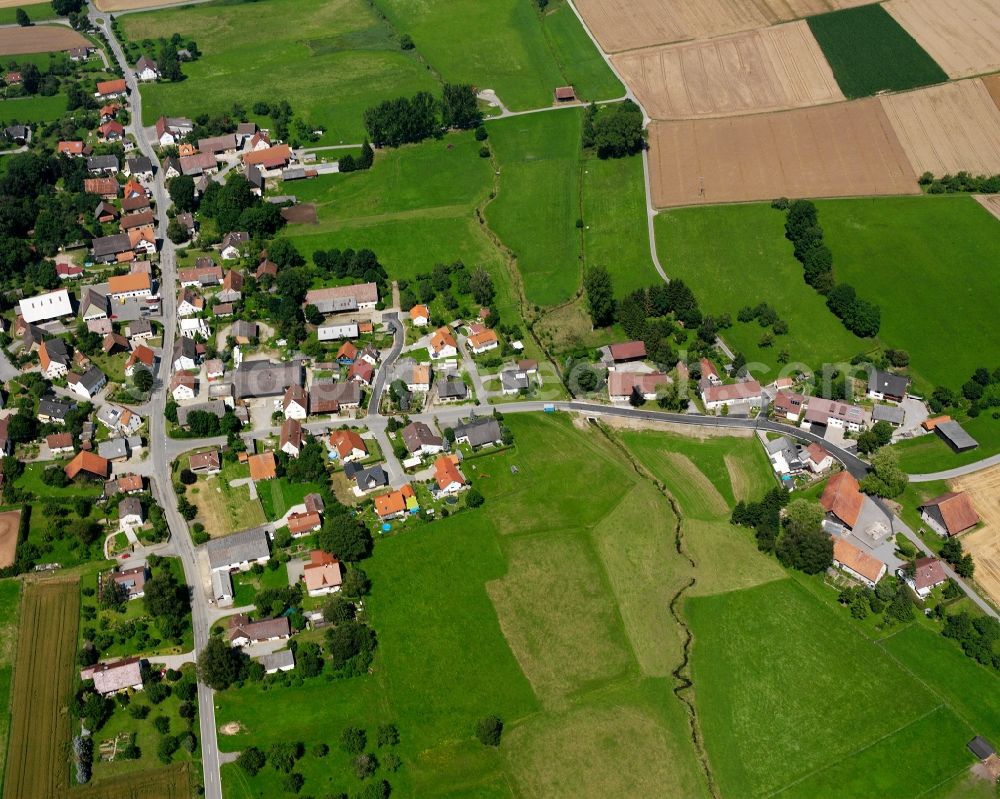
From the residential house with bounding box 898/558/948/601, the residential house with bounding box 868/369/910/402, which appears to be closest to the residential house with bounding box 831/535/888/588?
the residential house with bounding box 898/558/948/601

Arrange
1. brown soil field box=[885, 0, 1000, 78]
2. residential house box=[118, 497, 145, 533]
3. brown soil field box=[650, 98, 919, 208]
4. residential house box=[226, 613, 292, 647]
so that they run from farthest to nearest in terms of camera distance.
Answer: brown soil field box=[885, 0, 1000, 78] < brown soil field box=[650, 98, 919, 208] < residential house box=[118, 497, 145, 533] < residential house box=[226, 613, 292, 647]

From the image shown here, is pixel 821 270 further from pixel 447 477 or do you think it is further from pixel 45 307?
pixel 45 307

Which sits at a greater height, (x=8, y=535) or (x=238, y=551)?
(x=8, y=535)

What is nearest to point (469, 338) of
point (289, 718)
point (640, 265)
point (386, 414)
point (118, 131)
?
point (386, 414)

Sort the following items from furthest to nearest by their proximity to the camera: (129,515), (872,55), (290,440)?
(872,55)
(290,440)
(129,515)

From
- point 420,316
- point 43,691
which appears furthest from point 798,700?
point 43,691

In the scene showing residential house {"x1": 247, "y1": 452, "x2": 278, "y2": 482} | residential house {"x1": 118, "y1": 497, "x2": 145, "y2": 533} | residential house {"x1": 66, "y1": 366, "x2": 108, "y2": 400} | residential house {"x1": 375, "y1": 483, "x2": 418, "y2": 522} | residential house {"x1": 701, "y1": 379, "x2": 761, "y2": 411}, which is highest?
residential house {"x1": 66, "y1": 366, "x2": 108, "y2": 400}

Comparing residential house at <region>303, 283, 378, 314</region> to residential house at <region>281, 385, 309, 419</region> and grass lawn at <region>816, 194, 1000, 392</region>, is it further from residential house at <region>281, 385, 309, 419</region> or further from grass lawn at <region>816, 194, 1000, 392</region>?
grass lawn at <region>816, 194, 1000, 392</region>

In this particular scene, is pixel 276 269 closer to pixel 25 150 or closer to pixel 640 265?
Result: pixel 640 265
